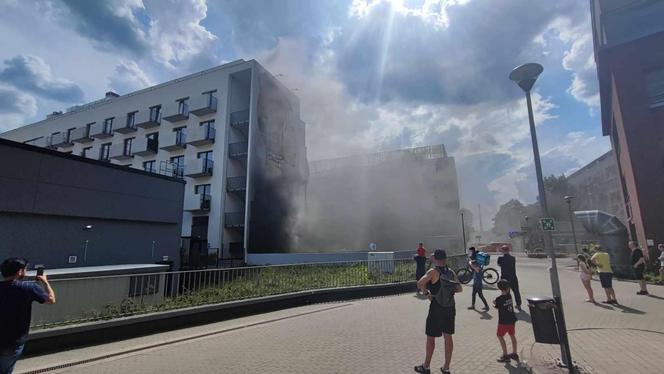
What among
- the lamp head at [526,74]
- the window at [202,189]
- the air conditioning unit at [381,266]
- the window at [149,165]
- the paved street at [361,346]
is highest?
the window at [149,165]

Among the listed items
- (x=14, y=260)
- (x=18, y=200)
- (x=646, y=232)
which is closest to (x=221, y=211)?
(x=18, y=200)

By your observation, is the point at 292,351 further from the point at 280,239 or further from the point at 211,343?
the point at 280,239

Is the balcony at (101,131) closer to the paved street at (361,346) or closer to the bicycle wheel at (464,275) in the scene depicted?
the paved street at (361,346)

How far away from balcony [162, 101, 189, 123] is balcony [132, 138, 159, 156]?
7.57 ft

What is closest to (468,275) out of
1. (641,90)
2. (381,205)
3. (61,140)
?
(641,90)

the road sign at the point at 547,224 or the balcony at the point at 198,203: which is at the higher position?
the balcony at the point at 198,203

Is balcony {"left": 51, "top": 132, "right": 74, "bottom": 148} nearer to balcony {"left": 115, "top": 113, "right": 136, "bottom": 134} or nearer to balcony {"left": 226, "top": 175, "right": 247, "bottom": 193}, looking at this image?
balcony {"left": 115, "top": 113, "right": 136, "bottom": 134}

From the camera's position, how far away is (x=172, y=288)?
697 centimetres

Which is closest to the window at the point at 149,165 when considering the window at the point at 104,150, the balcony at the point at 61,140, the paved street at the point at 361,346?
the window at the point at 104,150

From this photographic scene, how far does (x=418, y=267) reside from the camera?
408 inches

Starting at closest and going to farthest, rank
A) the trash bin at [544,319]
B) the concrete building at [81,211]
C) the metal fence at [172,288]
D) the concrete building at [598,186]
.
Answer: the trash bin at [544,319] < the metal fence at [172,288] < the concrete building at [81,211] < the concrete building at [598,186]

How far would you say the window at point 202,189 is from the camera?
22.0 meters

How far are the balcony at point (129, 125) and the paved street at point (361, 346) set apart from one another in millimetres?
24530

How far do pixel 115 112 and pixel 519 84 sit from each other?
31.0 metres
